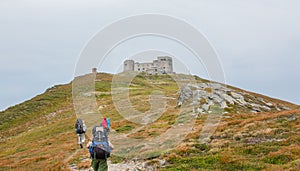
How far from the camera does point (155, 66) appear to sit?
174 m

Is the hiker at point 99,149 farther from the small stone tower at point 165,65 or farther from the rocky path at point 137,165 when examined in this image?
the small stone tower at point 165,65

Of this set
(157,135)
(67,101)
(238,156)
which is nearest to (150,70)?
(67,101)

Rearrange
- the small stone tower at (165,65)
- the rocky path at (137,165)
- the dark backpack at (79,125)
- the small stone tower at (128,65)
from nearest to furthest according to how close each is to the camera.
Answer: the rocky path at (137,165)
the dark backpack at (79,125)
the small stone tower at (128,65)
the small stone tower at (165,65)

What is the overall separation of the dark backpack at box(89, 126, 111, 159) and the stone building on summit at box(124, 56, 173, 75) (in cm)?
14931

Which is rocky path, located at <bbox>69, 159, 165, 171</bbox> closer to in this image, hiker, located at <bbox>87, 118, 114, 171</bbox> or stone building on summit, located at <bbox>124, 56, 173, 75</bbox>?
hiker, located at <bbox>87, 118, 114, 171</bbox>

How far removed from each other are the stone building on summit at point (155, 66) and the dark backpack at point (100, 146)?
490ft

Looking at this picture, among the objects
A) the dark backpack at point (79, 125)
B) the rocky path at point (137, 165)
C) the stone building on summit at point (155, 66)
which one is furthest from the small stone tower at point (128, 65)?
the rocky path at point (137, 165)

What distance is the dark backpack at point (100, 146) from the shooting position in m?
11.9

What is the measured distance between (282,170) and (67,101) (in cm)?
7486

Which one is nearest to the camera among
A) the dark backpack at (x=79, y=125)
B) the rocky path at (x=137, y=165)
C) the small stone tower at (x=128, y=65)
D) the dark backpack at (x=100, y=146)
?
the dark backpack at (x=100, y=146)

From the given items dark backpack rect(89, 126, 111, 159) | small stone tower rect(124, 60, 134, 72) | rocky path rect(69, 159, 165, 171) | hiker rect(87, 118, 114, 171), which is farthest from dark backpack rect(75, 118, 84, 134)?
small stone tower rect(124, 60, 134, 72)

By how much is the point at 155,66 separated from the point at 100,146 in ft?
534

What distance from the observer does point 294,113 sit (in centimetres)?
2692

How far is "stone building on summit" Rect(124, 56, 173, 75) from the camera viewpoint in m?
164
